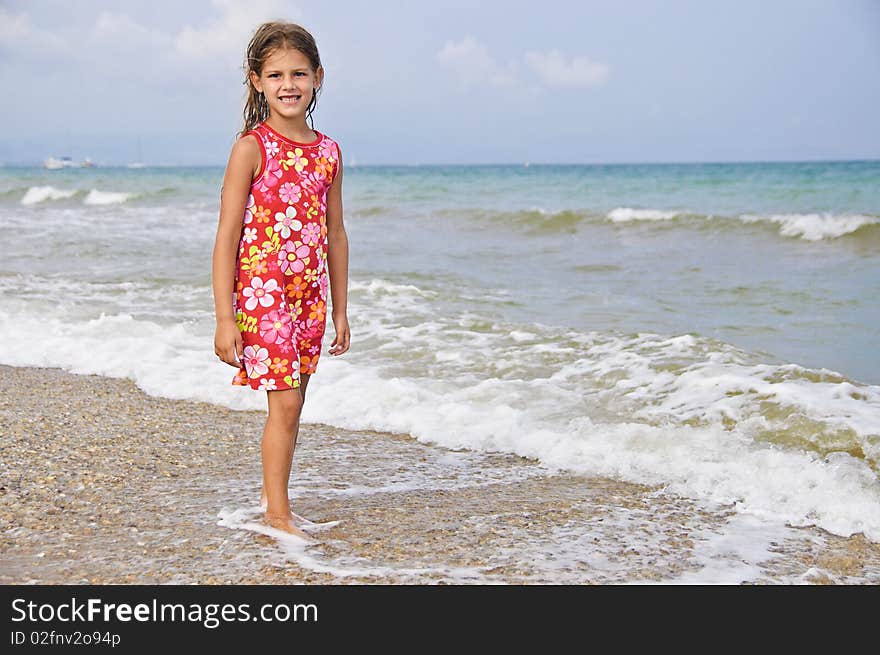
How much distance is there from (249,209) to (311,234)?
8.4 inches

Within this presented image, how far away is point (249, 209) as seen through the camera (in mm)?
3074

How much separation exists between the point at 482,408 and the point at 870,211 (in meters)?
15.0

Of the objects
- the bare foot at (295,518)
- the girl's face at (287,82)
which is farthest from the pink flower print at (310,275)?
the bare foot at (295,518)

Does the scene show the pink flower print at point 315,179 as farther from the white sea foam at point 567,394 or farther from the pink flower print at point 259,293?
the white sea foam at point 567,394

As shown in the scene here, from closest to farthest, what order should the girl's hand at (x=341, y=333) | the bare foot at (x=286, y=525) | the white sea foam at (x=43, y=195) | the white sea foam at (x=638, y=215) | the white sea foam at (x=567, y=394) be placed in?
the bare foot at (x=286, y=525), the girl's hand at (x=341, y=333), the white sea foam at (x=567, y=394), the white sea foam at (x=638, y=215), the white sea foam at (x=43, y=195)

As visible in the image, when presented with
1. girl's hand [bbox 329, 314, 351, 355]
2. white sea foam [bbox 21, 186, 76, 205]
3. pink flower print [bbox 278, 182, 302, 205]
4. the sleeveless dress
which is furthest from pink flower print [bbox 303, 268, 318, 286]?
white sea foam [bbox 21, 186, 76, 205]

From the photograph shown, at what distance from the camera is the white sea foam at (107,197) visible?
90.9 ft

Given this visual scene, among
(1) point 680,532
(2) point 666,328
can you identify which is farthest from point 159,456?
(2) point 666,328

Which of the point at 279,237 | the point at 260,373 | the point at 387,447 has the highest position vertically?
the point at 279,237

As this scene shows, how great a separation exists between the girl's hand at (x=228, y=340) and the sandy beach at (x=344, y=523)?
648mm

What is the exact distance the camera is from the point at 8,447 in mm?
4234

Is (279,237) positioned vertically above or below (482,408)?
above
